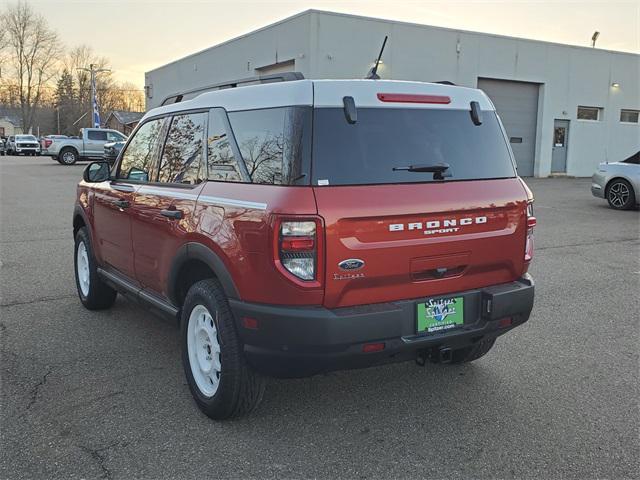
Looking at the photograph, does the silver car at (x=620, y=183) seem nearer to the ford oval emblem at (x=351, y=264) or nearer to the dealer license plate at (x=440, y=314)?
the dealer license plate at (x=440, y=314)

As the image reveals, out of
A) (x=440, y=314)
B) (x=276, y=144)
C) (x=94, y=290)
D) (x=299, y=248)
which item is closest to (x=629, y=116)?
(x=94, y=290)

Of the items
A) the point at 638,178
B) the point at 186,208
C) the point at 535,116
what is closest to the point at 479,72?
the point at 535,116

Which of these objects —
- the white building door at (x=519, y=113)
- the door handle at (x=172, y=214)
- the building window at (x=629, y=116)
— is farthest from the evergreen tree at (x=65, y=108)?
the door handle at (x=172, y=214)

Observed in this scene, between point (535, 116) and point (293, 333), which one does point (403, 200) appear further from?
point (535, 116)

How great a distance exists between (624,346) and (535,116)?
2422cm

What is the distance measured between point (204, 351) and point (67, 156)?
3199cm

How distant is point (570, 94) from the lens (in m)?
27.3

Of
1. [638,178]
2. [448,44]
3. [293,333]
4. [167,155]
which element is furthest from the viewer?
[448,44]

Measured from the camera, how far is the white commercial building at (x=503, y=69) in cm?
2188

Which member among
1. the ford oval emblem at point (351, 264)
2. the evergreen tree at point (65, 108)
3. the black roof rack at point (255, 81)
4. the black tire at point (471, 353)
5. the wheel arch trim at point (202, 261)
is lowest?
the black tire at point (471, 353)

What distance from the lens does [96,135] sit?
3316 cm

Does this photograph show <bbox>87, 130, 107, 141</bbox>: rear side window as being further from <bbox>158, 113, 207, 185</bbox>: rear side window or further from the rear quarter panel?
the rear quarter panel

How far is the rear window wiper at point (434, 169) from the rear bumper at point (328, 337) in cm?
66

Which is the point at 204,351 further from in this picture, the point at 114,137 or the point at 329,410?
the point at 114,137
